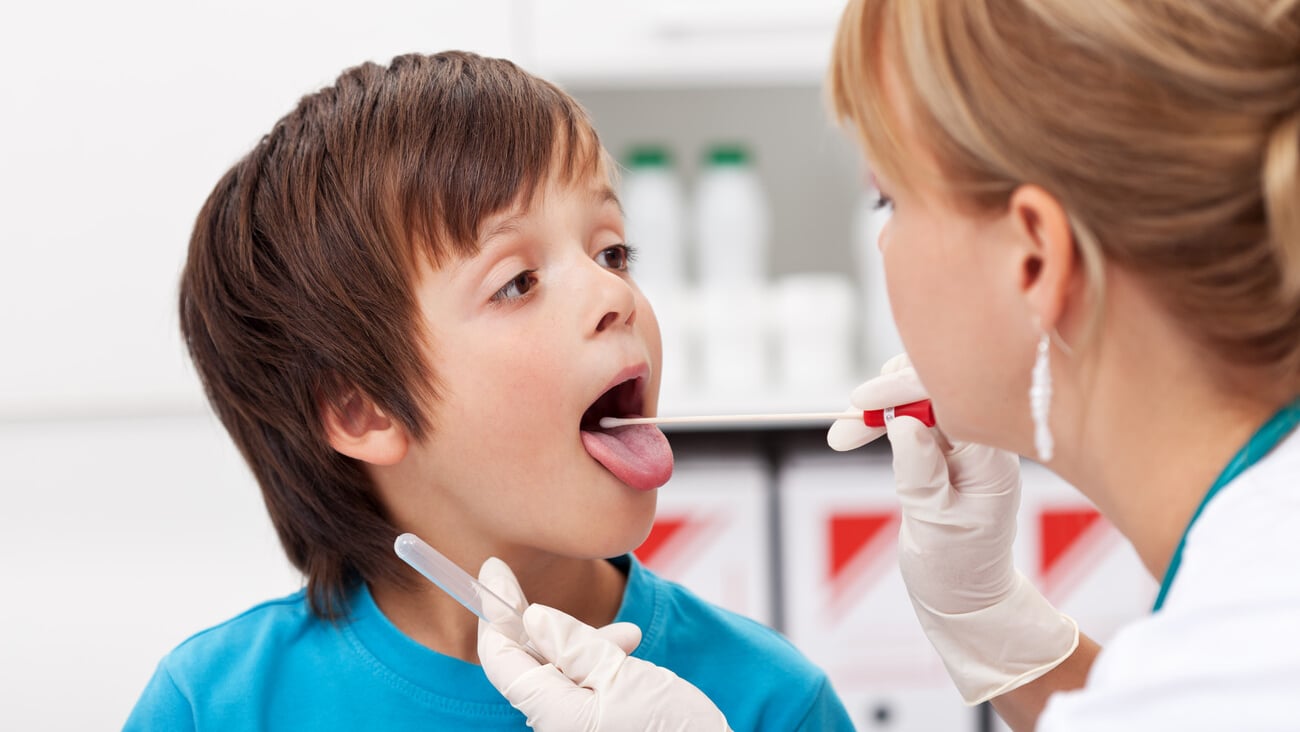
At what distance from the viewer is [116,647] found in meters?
1.83

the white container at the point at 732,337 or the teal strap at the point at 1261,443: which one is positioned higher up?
the teal strap at the point at 1261,443

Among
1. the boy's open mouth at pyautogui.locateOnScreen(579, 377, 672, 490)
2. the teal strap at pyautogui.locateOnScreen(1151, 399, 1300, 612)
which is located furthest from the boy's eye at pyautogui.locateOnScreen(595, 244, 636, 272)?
the teal strap at pyautogui.locateOnScreen(1151, 399, 1300, 612)

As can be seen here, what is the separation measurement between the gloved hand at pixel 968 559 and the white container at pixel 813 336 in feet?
2.83

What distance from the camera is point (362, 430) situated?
1014 mm

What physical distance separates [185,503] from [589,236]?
1.11 m

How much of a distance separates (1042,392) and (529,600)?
0.50m

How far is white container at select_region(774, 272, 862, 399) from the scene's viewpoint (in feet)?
6.21

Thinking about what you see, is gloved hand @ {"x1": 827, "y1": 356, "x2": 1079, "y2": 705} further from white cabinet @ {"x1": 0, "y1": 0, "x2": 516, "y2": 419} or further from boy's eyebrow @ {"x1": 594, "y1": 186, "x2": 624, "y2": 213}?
white cabinet @ {"x1": 0, "y1": 0, "x2": 516, "y2": 419}

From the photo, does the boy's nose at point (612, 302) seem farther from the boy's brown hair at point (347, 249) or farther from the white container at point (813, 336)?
the white container at point (813, 336)

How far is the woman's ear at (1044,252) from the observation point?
0.68 meters

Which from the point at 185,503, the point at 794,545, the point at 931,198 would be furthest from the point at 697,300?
the point at 931,198

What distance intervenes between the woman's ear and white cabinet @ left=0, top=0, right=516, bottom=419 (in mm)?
1266

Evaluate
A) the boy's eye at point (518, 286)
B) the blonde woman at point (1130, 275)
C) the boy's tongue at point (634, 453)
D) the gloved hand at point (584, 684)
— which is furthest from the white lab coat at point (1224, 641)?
the boy's eye at point (518, 286)

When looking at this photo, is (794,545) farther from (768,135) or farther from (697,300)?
(768,135)
